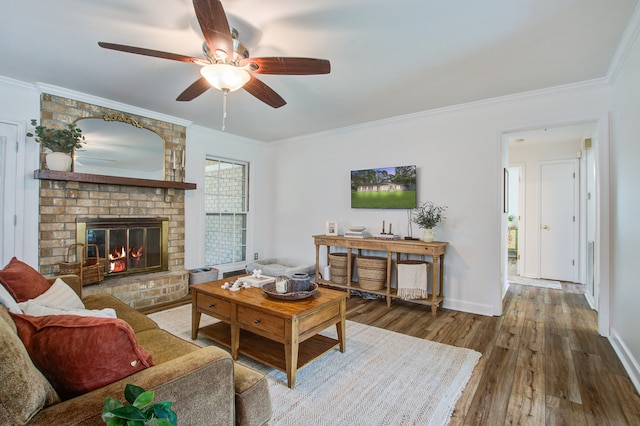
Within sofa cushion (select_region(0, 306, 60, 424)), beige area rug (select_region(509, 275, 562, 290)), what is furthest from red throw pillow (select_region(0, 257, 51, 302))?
beige area rug (select_region(509, 275, 562, 290))

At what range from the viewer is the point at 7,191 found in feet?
10.1

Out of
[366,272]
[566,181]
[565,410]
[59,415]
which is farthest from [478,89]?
[59,415]

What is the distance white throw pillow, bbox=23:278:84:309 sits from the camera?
1834 millimetres

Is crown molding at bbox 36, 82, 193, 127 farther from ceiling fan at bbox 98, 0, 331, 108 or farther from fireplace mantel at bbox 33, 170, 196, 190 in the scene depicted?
ceiling fan at bbox 98, 0, 331, 108

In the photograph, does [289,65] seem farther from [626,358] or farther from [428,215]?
[626,358]

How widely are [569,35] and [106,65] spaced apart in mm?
3777

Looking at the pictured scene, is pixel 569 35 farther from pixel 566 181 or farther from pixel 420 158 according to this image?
pixel 566 181

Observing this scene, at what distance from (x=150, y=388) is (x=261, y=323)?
49.2 inches

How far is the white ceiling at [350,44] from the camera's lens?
197cm

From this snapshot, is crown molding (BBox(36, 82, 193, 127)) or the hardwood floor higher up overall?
crown molding (BBox(36, 82, 193, 127))

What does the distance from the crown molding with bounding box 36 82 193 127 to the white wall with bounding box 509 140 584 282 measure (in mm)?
5822

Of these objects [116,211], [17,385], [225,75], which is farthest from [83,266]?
[17,385]

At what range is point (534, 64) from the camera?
8.70 ft

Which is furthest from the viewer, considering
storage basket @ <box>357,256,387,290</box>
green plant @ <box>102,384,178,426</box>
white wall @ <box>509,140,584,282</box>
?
white wall @ <box>509,140,584,282</box>
